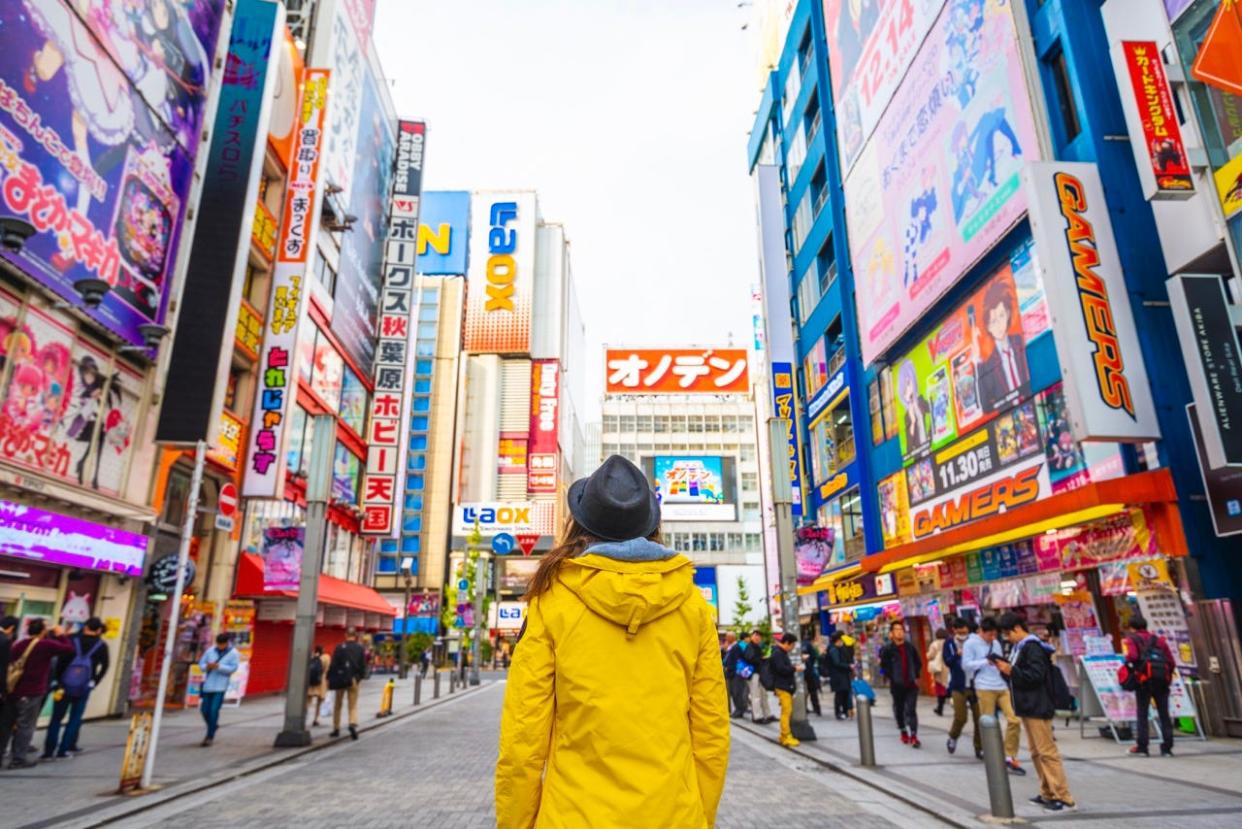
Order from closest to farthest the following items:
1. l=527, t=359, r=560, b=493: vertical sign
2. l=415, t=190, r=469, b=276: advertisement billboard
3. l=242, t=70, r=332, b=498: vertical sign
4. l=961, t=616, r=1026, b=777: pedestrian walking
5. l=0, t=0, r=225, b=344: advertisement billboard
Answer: l=961, t=616, r=1026, b=777: pedestrian walking
l=0, t=0, r=225, b=344: advertisement billboard
l=242, t=70, r=332, b=498: vertical sign
l=527, t=359, r=560, b=493: vertical sign
l=415, t=190, r=469, b=276: advertisement billboard

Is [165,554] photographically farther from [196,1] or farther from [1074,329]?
[1074,329]

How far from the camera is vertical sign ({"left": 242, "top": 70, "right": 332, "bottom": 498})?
20.9m

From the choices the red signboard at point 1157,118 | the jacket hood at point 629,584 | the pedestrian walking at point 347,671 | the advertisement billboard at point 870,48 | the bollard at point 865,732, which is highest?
the advertisement billboard at point 870,48

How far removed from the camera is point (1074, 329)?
13.2m

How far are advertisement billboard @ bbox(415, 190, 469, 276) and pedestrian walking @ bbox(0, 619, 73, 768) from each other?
71244mm

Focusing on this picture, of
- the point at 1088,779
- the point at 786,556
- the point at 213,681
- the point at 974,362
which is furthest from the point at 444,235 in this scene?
the point at 1088,779

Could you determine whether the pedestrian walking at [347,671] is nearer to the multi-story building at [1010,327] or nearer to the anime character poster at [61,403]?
the anime character poster at [61,403]

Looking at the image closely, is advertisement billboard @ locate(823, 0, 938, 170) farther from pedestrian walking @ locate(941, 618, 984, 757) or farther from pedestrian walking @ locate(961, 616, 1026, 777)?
pedestrian walking @ locate(961, 616, 1026, 777)

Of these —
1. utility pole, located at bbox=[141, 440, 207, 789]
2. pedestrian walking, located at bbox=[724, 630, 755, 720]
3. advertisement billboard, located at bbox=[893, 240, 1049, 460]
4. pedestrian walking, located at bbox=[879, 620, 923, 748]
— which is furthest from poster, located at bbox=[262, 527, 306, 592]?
advertisement billboard, located at bbox=[893, 240, 1049, 460]

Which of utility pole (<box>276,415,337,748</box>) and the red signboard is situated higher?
the red signboard

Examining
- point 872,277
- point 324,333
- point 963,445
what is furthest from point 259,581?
point 872,277

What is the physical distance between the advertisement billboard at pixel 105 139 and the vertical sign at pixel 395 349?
15.7m

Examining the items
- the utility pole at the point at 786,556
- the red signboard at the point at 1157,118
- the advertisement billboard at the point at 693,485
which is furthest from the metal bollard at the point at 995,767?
the advertisement billboard at the point at 693,485

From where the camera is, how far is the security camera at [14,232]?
11219 mm
